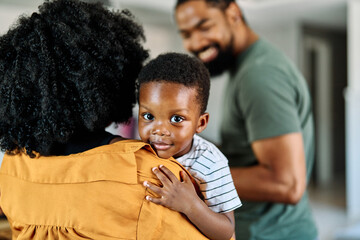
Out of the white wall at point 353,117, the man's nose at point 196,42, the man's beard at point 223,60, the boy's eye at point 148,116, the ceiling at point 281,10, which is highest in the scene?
the ceiling at point 281,10

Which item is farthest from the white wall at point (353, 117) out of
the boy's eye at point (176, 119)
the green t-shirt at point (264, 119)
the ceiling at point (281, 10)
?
the boy's eye at point (176, 119)

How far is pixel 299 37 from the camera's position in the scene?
18.8 feet

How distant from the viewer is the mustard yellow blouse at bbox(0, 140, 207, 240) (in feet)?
2.44

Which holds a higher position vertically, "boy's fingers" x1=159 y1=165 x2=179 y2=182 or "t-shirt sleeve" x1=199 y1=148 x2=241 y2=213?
"boy's fingers" x1=159 y1=165 x2=179 y2=182

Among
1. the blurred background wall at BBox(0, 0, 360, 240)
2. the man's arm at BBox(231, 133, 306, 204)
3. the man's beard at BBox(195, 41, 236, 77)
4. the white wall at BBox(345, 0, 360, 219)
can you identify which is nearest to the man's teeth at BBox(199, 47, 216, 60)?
the man's beard at BBox(195, 41, 236, 77)

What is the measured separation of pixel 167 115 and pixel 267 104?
51 centimetres

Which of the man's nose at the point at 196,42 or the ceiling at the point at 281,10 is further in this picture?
the ceiling at the point at 281,10

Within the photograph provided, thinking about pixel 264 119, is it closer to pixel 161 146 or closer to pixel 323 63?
pixel 161 146

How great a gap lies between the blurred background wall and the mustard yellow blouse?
324 cm

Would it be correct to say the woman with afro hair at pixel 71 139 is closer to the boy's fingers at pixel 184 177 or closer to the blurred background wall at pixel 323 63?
the boy's fingers at pixel 184 177

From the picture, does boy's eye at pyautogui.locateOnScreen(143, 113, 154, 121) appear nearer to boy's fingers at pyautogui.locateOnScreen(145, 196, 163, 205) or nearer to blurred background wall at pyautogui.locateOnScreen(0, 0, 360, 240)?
boy's fingers at pyautogui.locateOnScreen(145, 196, 163, 205)

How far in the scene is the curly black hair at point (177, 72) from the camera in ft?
2.88

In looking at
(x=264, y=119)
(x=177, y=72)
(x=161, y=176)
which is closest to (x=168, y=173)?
(x=161, y=176)

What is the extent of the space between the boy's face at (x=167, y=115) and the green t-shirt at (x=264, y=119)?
437mm
